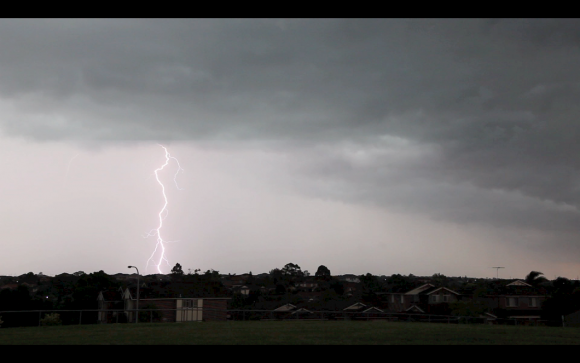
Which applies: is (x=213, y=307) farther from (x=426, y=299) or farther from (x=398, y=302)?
(x=426, y=299)

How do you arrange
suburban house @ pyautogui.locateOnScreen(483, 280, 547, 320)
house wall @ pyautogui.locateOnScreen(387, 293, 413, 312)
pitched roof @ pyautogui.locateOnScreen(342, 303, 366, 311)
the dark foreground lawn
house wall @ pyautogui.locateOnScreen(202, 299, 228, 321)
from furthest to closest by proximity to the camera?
pitched roof @ pyautogui.locateOnScreen(342, 303, 366, 311) → house wall @ pyautogui.locateOnScreen(387, 293, 413, 312) → house wall @ pyautogui.locateOnScreen(202, 299, 228, 321) → suburban house @ pyautogui.locateOnScreen(483, 280, 547, 320) → the dark foreground lawn

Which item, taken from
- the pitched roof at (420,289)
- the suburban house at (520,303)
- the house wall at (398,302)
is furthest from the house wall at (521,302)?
the house wall at (398,302)

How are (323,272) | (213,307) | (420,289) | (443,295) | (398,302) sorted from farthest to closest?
(323,272), (398,302), (420,289), (443,295), (213,307)

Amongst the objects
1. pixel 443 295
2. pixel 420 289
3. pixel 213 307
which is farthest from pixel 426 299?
pixel 213 307

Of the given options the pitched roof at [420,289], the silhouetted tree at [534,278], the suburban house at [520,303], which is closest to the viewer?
the suburban house at [520,303]

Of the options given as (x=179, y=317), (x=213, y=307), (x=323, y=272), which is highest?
(x=323, y=272)

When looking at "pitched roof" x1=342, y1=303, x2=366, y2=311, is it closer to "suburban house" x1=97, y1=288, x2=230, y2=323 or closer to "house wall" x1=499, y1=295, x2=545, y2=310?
"suburban house" x1=97, y1=288, x2=230, y2=323

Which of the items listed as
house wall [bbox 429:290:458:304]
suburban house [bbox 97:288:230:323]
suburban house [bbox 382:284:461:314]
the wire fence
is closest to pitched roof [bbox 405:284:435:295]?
suburban house [bbox 382:284:461:314]

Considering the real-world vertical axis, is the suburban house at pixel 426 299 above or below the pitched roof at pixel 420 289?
below

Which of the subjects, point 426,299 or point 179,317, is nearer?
point 179,317

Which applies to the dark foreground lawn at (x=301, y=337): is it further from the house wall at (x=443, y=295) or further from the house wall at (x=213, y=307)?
the house wall at (x=443, y=295)
